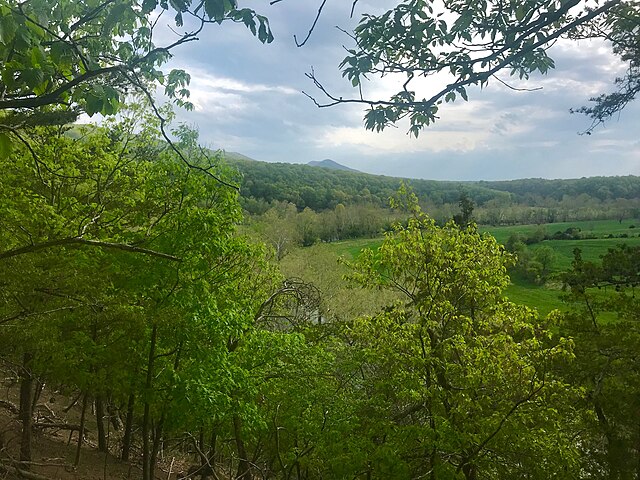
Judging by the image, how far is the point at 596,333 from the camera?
13648 millimetres

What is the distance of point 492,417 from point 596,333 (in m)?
6.36

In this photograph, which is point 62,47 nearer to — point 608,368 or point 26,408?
point 26,408

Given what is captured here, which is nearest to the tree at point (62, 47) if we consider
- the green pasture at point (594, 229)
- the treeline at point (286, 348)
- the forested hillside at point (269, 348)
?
the forested hillside at point (269, 348)

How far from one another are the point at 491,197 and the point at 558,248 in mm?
65192

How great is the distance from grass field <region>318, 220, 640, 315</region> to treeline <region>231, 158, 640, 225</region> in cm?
271

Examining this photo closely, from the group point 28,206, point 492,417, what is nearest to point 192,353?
point 28,206

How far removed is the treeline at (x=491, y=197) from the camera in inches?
3125

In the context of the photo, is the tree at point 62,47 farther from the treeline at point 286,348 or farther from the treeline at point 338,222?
the treeline at point 338,222

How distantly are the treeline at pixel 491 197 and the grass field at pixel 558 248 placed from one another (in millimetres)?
2715

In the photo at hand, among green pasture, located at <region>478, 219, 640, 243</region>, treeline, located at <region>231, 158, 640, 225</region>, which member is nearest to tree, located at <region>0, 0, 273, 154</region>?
treeline, located at <region>231, 158, 640, 225</region>

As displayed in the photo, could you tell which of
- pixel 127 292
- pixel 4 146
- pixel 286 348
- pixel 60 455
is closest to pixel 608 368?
pixel 286 348

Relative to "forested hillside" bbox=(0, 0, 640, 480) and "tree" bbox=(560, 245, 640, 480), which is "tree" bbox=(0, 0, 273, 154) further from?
"tree" bbox=(560, 245, 640, 480)

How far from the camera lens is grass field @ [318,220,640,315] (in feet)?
149

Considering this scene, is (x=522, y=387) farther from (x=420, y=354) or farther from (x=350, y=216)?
(x=350, y=216)
